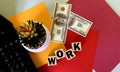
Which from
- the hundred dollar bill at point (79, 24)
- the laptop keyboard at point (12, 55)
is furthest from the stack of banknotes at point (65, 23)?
the laptop keyboard at point (12, 55)

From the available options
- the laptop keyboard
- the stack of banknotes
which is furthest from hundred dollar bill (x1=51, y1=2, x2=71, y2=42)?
the laptop keyboard

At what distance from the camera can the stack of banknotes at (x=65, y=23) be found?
32.3 inches

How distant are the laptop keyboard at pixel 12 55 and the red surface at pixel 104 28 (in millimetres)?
217

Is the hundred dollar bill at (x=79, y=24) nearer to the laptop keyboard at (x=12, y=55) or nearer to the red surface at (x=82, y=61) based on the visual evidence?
the red surface at (x=82, y=61)

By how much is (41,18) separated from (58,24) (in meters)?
0.06

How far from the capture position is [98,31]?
0.81 meters

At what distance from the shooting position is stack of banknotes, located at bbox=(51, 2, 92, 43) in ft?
2.69

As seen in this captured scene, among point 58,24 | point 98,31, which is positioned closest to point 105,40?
point 98,31

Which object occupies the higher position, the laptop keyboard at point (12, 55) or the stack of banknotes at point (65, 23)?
the stack of banknotes at point (65, 23)

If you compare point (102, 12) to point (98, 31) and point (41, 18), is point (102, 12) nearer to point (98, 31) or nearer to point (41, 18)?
point (98, 31)

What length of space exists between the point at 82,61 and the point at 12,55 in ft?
0.75

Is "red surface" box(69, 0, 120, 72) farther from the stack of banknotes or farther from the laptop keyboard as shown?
the laptop keyboard

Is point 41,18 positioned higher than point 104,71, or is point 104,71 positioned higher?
point 41,18

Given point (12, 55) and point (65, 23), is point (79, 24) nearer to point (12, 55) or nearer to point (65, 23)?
point (65, 23)
